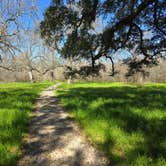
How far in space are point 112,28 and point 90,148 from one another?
7360 millimetres

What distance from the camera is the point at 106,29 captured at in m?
11.2

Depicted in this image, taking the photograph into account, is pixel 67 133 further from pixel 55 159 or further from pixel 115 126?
pixel 55 159

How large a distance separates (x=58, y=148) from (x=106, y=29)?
7.66 m

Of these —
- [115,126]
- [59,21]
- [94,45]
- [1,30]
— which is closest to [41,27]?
[59,21]

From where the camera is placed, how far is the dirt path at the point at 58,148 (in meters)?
4.06

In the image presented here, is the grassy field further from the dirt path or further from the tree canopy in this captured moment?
the tree canopy

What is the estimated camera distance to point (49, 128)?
616 cm

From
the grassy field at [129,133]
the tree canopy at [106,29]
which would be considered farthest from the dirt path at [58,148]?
the tree canopy at [106,29]

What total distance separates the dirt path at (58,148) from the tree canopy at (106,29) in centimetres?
520

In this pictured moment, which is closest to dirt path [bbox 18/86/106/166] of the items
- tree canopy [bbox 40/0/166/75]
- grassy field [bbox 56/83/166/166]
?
grassy field [bbox 56/83/166/166]

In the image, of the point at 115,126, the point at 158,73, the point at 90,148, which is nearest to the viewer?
the point at 90,148

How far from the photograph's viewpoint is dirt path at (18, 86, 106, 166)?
13.3ft

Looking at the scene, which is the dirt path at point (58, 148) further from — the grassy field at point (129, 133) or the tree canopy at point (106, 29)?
the tree canopy at point (106, 29)

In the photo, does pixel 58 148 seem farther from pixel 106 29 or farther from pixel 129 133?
pixel 106 29
